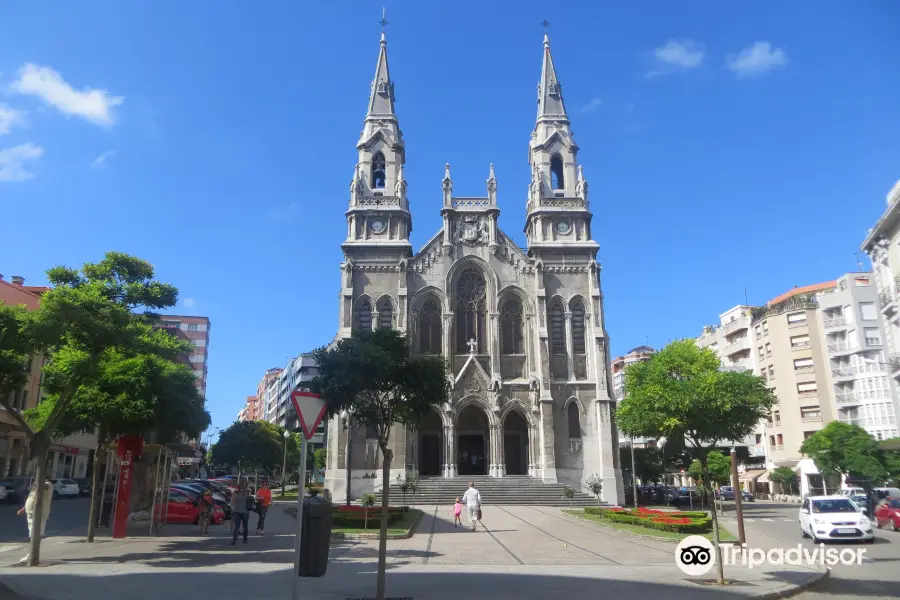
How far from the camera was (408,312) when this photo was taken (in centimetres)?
4475

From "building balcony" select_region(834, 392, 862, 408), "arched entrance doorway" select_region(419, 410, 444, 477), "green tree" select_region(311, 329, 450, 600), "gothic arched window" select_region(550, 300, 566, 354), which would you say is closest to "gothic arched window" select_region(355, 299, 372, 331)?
"arched entrance doorway" select_region(419, 410, 444, 477)

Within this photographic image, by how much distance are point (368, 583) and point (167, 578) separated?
12.5 ft

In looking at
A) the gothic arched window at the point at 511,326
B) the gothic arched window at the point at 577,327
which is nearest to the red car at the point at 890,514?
the gothic arched window at the point at 577,327

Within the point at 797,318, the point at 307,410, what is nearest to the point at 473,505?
the point at 307,410

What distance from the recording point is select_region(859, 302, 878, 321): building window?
5547 centimetres

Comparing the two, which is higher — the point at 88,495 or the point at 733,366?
the point at 733,366

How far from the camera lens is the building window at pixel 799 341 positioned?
194 feet

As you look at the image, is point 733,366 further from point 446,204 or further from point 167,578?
point 167,578

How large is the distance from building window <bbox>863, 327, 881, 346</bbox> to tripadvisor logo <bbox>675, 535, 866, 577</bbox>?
4376cm

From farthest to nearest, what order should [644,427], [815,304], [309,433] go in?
[815,304], [644,427], [309,433]

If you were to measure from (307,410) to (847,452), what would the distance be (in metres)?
44.6

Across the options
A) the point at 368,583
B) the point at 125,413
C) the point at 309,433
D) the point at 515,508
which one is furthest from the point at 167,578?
the point at 515,508

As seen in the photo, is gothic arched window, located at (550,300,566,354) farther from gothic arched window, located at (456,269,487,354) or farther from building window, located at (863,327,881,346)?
building window, located at (863,327,881,346)

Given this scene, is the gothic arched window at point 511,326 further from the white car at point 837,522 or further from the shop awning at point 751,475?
the shop awning at point 751,475
